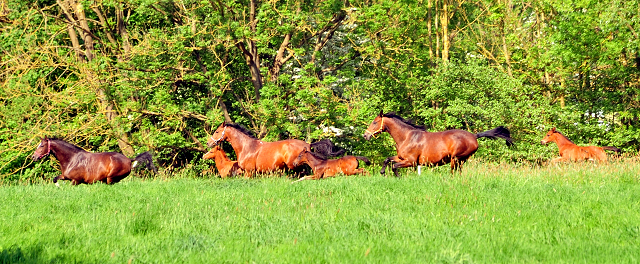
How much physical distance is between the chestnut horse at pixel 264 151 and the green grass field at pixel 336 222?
170 inches

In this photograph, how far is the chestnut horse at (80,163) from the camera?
14703 millimetres

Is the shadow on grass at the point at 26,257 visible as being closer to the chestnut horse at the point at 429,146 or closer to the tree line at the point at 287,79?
the chestnut horse at the point at 429,146

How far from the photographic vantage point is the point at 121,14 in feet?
82.2

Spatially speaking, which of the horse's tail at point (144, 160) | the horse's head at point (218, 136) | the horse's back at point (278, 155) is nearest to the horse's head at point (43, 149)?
the horse's tail at point (144, 160)

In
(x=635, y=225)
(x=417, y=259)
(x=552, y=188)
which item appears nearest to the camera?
(x=417, y=259)

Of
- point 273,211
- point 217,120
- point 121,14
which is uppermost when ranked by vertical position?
point 121,14

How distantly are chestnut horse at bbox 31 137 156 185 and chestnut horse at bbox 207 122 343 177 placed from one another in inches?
122

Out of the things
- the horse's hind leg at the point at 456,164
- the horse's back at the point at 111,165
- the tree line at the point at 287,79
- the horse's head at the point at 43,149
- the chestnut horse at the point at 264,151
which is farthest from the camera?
the tree line at the point at 287,79

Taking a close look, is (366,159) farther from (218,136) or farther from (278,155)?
(218,136)

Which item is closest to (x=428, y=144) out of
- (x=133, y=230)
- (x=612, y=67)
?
(x=133, y=230)

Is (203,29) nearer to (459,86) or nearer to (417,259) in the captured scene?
(459,86)

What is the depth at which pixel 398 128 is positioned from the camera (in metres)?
15.1

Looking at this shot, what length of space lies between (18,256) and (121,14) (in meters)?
20.2

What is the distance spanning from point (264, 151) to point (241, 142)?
794mm
